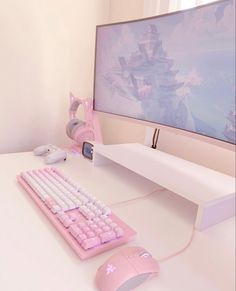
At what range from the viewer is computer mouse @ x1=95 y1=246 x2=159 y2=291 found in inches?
14.6

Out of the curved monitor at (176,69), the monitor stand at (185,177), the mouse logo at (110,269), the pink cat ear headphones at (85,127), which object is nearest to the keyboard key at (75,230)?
the mouse logo at (110,269)

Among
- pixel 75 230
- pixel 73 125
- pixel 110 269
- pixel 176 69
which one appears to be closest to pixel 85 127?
pixel 73 125

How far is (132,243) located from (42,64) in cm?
91

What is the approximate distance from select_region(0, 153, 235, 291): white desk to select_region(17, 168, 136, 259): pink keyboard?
0.02 meters

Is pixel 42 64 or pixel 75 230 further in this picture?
pixel 42 64

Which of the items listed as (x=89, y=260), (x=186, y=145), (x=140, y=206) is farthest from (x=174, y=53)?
(x=89, y=260)

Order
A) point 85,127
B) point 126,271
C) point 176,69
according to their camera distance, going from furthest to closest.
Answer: point 85,127 < point 176,69 < point 126,271

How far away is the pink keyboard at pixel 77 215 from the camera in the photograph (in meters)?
0.47

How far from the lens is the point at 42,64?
3.66ft

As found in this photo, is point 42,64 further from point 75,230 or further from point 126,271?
point 126,271

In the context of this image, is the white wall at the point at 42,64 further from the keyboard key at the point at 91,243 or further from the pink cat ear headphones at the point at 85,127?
the keyboard key at the point at 91,243

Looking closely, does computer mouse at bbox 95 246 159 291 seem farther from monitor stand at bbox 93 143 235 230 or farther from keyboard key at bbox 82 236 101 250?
monitor stand at bbox 93 143 235 230

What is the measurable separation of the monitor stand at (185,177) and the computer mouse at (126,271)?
0.52 feet

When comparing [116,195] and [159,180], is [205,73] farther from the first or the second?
[116,195]
